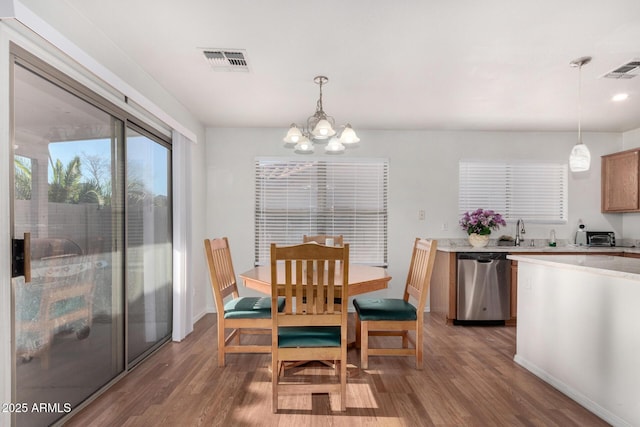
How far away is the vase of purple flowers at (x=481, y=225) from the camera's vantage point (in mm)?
4285

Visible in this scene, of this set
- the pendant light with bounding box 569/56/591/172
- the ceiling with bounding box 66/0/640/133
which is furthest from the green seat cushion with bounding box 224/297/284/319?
the pendant light with bounding box 569/56/591/172

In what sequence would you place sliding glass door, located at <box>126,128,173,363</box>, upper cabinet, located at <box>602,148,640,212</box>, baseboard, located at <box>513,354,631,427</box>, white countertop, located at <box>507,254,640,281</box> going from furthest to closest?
upper cabinet, located at <box>602,148,640,212</box> → sliding glass door, located at <box>126,128,173,363</box> → baseboard, located at <box>513,354,631,427</box> → white countertop, located at <box>507,254,640,281</box>

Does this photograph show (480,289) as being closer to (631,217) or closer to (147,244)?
(631,217)

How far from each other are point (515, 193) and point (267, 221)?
3.39 meters

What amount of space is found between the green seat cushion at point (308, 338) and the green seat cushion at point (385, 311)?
21.4 inches

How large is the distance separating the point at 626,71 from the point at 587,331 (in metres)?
2.08

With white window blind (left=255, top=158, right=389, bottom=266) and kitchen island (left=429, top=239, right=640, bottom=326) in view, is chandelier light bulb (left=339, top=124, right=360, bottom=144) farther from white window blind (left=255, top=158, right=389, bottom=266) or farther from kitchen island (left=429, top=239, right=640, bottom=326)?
kitchen island (left=429, top=239, right=640, bottom=326)

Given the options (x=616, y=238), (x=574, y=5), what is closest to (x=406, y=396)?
(x=574, y=5)

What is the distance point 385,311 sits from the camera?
2768 millimetres

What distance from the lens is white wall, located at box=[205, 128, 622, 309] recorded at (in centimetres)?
454

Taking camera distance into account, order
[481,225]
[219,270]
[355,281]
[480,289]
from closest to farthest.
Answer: [355,281] → [219,270] → [480,289] → [481,225]

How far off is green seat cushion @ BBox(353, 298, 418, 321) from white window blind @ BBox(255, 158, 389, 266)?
164cm

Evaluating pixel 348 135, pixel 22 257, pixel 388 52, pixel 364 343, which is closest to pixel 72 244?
pixel 22 257

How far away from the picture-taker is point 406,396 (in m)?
2.35
